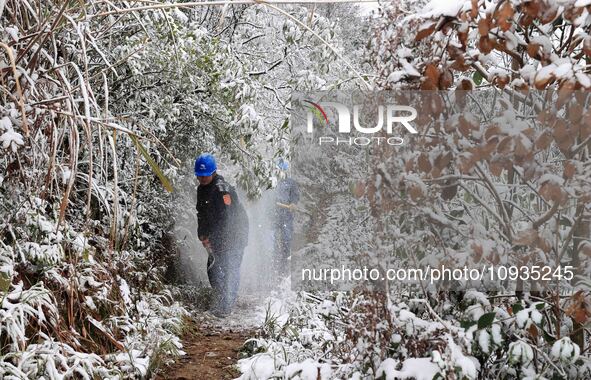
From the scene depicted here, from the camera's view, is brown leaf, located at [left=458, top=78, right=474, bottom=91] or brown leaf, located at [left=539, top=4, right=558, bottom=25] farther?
brown leaf, located at [left=458, top=78, right=474, bottom=91]

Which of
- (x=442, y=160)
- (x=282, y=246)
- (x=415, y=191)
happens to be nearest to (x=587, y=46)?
(x=442, y=160)

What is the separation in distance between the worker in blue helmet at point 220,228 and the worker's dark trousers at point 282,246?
2.23 m

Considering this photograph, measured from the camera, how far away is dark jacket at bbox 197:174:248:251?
21.3 feet

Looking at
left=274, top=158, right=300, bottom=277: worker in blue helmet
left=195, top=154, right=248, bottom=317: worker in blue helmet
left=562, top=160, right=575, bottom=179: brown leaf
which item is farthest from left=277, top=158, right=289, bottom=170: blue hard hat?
left=562, top=160, right=575, bottom=179: brown leaf

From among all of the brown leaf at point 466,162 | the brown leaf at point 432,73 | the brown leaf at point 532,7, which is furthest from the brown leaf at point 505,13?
the brown leaf at point 466,162

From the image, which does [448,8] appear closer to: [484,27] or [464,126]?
[484,27]

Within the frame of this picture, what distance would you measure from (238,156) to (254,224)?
5917mm

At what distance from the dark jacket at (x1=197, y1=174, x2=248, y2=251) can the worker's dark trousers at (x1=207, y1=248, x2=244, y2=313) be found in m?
0.12

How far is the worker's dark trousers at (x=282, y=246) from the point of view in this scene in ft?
30.1

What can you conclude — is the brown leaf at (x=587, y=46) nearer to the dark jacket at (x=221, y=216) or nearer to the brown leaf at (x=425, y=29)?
the brown leaf at (x=425, y=29)

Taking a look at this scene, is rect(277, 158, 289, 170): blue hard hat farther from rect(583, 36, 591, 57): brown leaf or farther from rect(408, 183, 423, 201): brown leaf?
rect(583, 36, 591, 57): brown leaf

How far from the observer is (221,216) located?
653cm

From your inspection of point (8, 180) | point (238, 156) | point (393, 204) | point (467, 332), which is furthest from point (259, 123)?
point (467, 332)

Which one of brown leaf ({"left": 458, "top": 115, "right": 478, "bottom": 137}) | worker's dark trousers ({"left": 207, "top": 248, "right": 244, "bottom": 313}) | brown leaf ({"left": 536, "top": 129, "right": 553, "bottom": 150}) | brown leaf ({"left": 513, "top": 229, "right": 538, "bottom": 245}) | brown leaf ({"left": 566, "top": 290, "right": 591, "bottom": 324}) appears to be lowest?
worker's dark trousers ({"left": 207, "top": 248, "right": 244, "bottom": 313})
